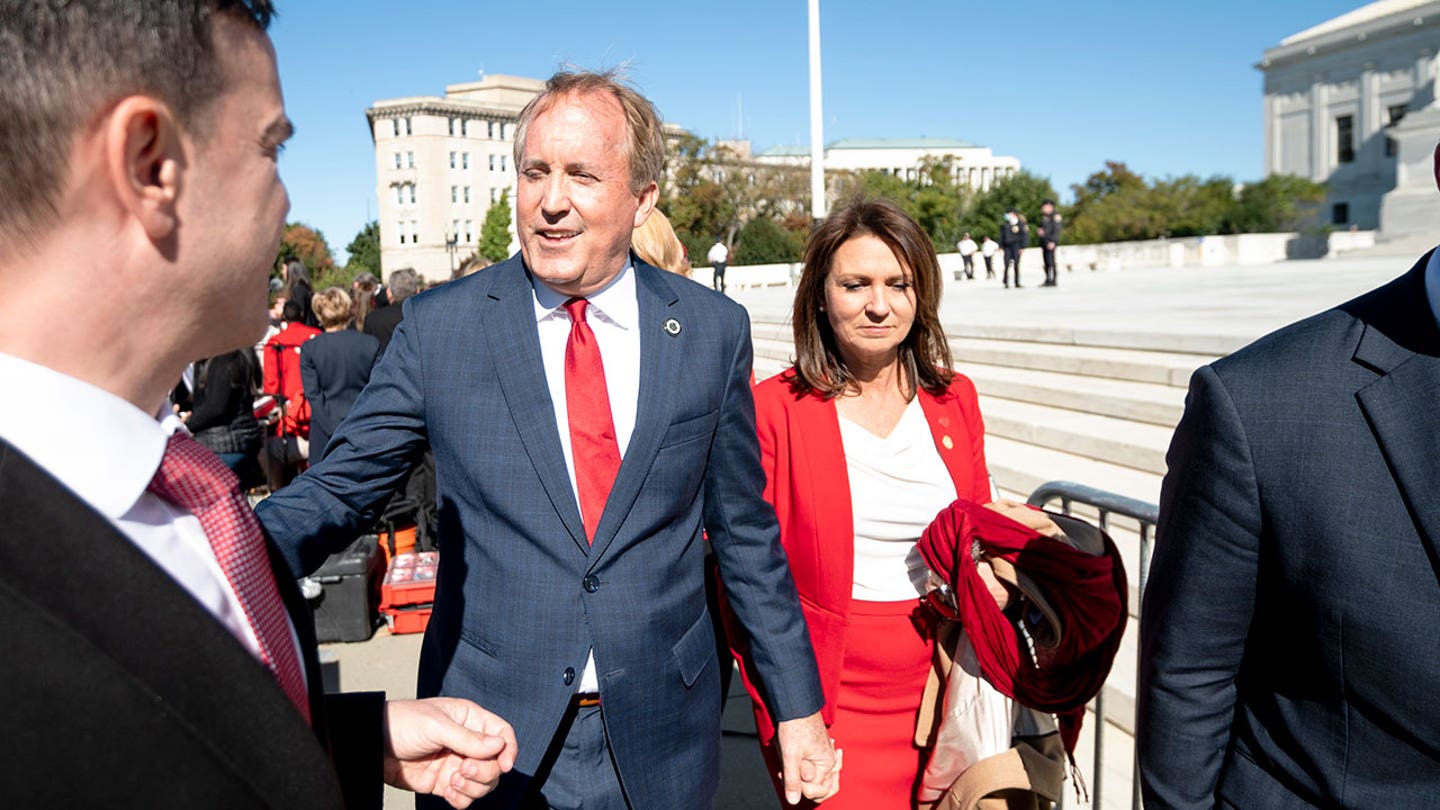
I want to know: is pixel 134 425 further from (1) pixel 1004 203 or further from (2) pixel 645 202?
(1) pixel 1004 203

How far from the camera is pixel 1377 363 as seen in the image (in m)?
1.48

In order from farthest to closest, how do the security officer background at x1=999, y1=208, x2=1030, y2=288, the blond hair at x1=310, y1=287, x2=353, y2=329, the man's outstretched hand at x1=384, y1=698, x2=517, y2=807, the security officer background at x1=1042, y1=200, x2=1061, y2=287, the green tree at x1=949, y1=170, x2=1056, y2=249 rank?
the green tree at x1=949, y1=170, x2=1056, y2=249
the security officer background at x1=999, y1=208, x2=1030, y2=288
the security officer background at x1=1042, y1=200, x2=1061, y2=287
the blond hair at x1=310, y1=287, x2=353, y2=329
the man's outstretched hand at x1=384, y1=698, x2=517, y2=807

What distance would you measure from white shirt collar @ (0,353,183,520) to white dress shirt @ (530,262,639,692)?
4.39ft

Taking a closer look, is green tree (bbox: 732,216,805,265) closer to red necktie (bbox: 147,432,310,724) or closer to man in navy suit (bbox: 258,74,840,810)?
man in navy suit (bbox: 258,74,840,810)

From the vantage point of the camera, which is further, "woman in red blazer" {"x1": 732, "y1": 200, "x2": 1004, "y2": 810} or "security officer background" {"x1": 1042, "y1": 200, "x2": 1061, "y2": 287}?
"security officer background" {"x1": 1042, "y1": 200, "x2": 1061, "y2": 287}

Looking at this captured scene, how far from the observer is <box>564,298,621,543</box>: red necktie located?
2145 mm

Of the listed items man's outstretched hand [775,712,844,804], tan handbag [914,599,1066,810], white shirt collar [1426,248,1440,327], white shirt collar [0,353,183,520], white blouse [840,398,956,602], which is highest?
white shirt collar [1426,248,1440,327]

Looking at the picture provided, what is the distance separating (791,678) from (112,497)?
180 centimetres

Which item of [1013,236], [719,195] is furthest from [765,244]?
[1013,236]

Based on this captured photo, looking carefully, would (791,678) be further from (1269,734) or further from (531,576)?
(1269,734)

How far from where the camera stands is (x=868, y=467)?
2.91 meters

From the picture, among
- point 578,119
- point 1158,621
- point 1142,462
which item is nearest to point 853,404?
point 578,119

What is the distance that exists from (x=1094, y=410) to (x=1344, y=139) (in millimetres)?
63668

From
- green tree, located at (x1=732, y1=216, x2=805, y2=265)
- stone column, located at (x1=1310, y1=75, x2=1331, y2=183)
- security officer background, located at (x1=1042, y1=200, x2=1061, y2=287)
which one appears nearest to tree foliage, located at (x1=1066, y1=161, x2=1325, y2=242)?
stone column, located at (x1=1310, y1=75, x2=1331, y2=183)
